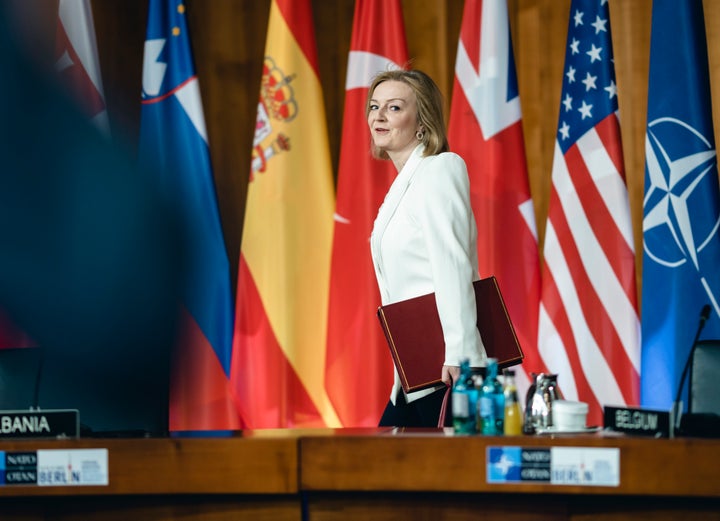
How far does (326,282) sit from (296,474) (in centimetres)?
222

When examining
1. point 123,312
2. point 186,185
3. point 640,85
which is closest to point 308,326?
point 186,185

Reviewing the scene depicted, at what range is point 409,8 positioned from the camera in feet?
14.3

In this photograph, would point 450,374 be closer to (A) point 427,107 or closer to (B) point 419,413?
→ (B) point 419,413

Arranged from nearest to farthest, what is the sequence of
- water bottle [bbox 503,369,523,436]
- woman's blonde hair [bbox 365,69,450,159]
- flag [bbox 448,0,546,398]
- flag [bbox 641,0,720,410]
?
1. water bottle [bbox 503,369,523,436]
2. woman's blonde hair [bbox 365,69,450,159]
3. flag [bbox 641,0,720,410]
4. flag [bbox 448,0,546,398]

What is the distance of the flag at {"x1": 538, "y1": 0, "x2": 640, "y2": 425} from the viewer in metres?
3.67

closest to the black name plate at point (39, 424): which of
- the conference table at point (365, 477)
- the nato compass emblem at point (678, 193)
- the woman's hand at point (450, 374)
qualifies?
the conference table at point (365, 477)

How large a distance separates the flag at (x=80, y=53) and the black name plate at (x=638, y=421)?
2.71 meters

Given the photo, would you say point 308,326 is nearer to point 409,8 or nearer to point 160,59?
point 160,59

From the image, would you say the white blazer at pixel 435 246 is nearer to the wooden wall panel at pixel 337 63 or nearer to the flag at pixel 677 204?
the flag at pixel 677 204

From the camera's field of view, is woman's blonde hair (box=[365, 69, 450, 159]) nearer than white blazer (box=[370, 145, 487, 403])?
No

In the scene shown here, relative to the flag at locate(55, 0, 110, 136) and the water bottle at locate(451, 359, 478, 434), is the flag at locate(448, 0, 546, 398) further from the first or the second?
the water bottle at locate(451, 359, 478, 434)

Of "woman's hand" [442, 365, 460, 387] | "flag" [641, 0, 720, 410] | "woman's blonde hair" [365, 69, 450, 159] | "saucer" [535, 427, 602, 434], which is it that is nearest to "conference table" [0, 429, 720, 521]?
"saucer" [535, 427, 602, 434]

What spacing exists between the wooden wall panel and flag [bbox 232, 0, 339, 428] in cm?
46

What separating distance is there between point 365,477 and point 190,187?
93.8 inches
